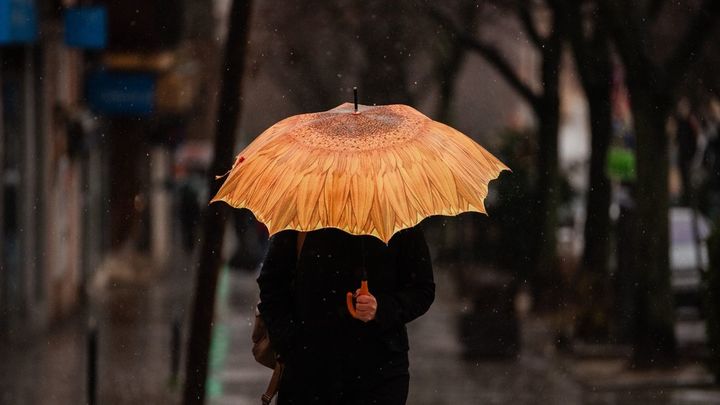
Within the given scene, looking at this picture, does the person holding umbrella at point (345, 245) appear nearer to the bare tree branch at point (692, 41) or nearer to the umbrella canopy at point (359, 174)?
the umbrella canopy at point (359, 174)

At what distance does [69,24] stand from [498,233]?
903cm

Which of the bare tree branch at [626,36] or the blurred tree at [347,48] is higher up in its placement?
the blurred tree at [347,48]

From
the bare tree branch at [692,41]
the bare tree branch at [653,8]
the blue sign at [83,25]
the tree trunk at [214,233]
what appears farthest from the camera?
the blue sign at [83,25]

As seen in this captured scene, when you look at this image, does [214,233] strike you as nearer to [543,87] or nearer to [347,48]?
[543,87]

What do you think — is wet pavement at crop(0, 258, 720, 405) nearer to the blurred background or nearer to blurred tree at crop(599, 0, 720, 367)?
the blurred background

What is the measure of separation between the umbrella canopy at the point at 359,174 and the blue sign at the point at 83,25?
49.2 ft

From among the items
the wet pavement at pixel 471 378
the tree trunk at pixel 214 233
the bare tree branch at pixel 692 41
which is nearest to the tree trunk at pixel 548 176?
the wet pavement at pixel 471 378

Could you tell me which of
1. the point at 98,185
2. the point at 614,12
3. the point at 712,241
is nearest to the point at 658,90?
the point at 614,12

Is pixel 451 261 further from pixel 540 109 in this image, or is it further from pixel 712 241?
pixel 712 241

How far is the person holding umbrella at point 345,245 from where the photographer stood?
5145 mm

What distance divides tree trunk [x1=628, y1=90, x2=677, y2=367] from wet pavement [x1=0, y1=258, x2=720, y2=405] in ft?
3.45

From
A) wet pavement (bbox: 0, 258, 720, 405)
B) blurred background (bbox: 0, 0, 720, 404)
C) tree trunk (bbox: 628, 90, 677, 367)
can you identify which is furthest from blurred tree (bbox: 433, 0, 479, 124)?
tree trunk (bbox: 628, 90, 677, 367)

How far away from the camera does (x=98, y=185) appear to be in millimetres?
29156

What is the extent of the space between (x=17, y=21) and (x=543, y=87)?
7.22 meters
